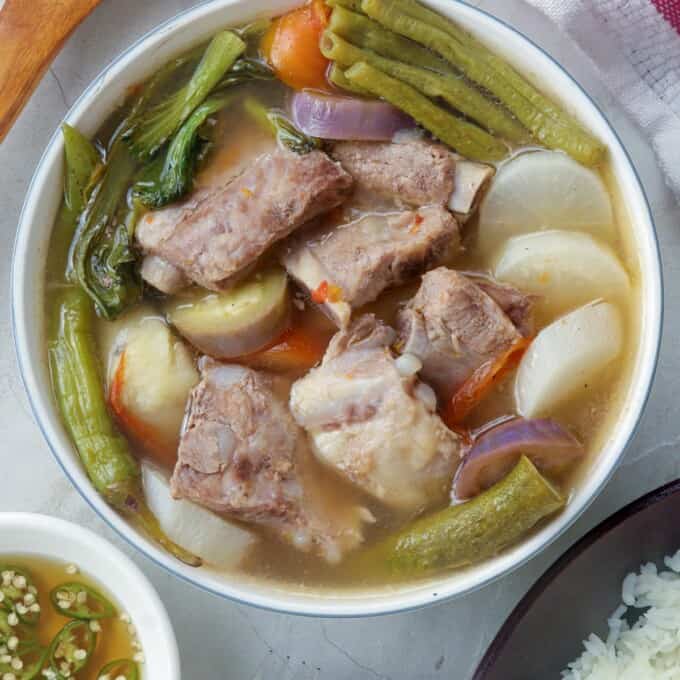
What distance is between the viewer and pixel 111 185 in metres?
3.18

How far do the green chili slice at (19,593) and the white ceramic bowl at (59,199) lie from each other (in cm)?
50

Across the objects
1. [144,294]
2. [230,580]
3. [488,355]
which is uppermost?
[144,294]

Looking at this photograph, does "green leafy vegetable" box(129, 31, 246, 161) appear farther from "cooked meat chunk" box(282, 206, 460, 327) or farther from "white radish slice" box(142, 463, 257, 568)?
"white radish slice" box(142, 463, 257, 568)

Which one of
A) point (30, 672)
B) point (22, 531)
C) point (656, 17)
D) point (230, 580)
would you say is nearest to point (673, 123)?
point (656, 17)

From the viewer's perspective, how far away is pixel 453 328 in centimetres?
299

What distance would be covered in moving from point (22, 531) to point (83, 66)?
4.62ft

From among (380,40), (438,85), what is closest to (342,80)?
(380,40)

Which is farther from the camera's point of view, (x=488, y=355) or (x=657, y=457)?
(x=657, y=457)

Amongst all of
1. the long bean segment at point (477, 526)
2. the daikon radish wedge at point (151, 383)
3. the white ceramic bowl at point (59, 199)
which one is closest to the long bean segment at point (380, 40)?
the white ceramic bowl at point (59, 199)

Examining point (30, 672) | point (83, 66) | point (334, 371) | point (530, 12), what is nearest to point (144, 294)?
point (334, 371)

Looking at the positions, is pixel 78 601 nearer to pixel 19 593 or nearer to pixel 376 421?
pixel 19 593

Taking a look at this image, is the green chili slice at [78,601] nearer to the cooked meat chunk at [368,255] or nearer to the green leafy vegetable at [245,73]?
the cooked meat chunk at [368,255]

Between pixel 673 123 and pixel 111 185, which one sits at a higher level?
pixel 111 185

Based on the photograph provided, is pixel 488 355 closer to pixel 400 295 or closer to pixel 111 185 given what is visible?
pixel 400 295
